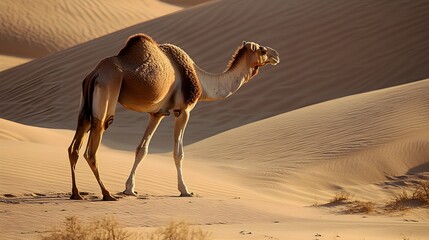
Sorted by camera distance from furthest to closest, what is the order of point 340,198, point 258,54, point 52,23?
point 52,23 < point 340,198 < point 258,54

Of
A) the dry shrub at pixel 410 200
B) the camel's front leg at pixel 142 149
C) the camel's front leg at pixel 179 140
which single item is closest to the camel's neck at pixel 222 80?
the camel's front leg at pixel 179 140

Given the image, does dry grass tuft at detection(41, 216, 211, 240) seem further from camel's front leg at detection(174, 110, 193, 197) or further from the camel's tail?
camel's front leg at detection(174, 110, 193, 197)

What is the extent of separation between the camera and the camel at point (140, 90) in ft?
32.5

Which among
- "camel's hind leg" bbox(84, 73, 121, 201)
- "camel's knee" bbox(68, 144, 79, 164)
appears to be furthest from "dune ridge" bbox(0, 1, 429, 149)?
"camel's knee" bbox(68, 144, 79, 164)

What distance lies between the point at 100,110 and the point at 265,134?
8.70 m

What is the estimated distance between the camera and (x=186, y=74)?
11.2 metres

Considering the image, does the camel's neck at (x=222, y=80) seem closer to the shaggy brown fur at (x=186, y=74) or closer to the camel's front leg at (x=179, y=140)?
the shaggy brown fur at (x=186, y=74)

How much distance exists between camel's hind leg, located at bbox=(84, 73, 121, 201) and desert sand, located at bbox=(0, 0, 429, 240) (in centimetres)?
59

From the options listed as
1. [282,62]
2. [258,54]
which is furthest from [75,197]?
[282,62]

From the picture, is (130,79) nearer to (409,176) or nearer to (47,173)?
(47,173)

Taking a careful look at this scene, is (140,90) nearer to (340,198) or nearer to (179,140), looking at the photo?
(179,140)

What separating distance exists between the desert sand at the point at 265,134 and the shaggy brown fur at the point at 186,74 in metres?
1.26

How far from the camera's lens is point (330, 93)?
24062 mm

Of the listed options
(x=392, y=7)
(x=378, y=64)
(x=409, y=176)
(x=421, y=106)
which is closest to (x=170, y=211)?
(x=409, y=176)
